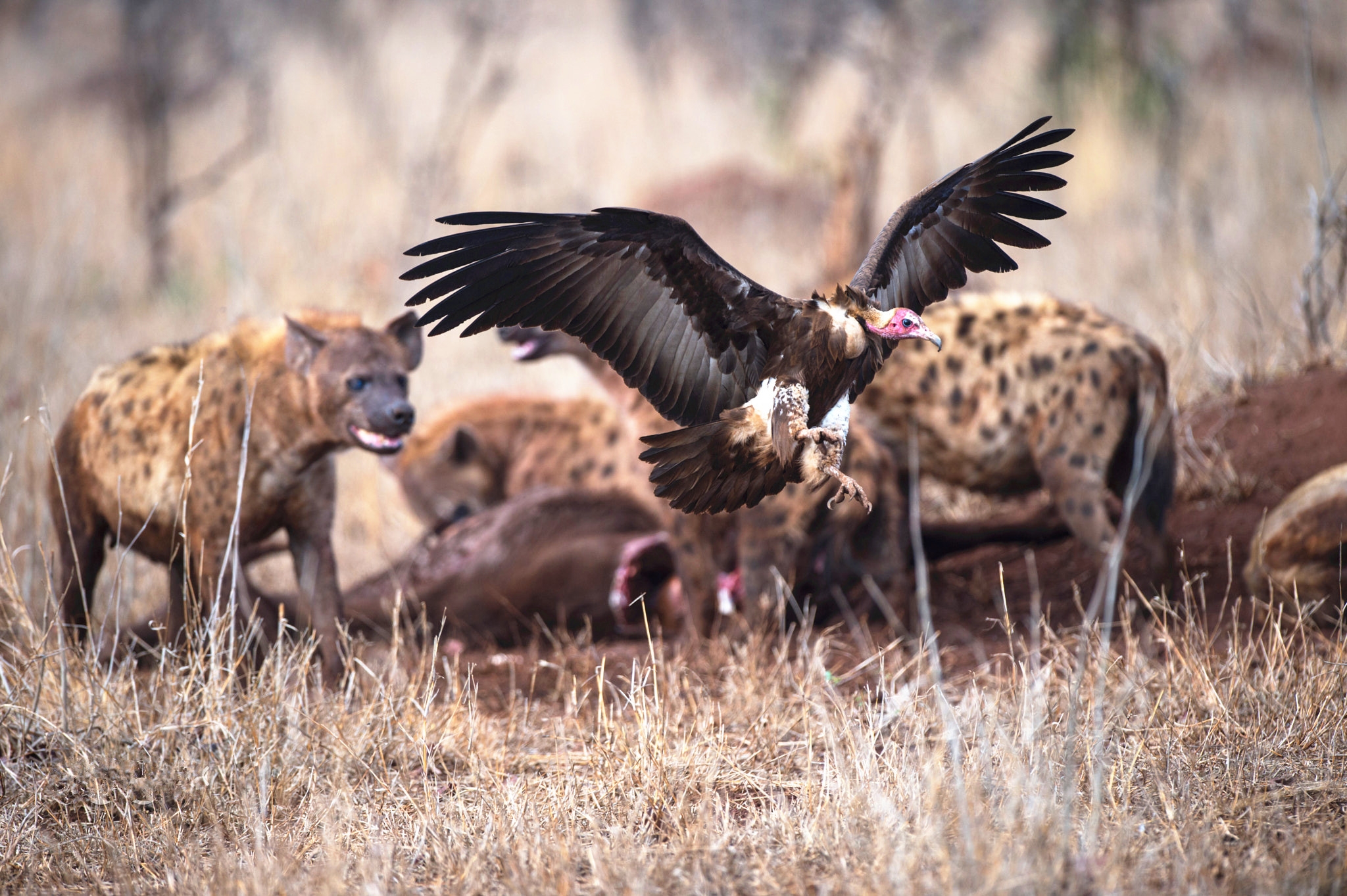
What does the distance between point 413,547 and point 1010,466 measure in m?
2.83

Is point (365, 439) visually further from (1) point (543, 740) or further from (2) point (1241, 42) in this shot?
(2) point (1241, 42)

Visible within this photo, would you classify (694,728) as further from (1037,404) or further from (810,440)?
(1037,404)

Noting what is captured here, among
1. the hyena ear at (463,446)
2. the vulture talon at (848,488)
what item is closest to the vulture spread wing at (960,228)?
the vulture talon at (848,488)

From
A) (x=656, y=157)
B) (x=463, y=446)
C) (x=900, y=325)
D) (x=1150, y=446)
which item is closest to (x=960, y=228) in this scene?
(x=900, y=325)

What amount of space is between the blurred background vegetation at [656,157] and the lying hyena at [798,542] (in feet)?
6.61

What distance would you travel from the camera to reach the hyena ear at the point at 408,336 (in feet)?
16.7

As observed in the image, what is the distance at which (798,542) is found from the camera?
5.82 metres

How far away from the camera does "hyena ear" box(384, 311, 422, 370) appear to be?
5.08 m

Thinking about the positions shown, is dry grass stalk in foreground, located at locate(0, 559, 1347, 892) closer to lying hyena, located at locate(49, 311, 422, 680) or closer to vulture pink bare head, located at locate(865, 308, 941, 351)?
lying hyena, located at locate(49, 311, 422, 680)

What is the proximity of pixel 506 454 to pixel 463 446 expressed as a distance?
1.12ft

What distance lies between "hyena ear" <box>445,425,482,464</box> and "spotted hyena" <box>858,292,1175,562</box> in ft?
9.02

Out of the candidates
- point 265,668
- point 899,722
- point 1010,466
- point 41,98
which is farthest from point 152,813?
point 41,98

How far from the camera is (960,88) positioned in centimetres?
1575

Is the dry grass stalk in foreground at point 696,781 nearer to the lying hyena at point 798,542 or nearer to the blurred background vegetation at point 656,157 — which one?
the lying hyena at point 798,542
